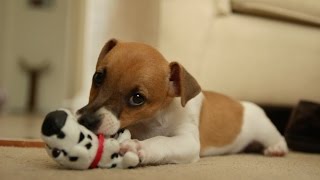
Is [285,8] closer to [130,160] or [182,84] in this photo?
[182,84]

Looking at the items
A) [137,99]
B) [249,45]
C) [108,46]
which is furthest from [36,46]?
[137,99]

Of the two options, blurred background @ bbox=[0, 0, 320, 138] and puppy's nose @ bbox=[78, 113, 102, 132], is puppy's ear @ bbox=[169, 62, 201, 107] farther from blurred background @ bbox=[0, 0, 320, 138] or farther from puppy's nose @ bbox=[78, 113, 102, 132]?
blurred background @ bbox=[0, 0, 320, 138]

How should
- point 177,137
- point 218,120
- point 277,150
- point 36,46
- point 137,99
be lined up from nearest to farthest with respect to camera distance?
point 137,99 → point 177,137 → point 218,120 → point 277,150 → point 36,46

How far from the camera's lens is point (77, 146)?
3.65 feet

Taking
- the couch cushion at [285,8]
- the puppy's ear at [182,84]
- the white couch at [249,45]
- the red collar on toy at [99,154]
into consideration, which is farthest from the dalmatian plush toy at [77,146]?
the couch cushion at [285,8]

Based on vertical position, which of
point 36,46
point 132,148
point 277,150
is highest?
point 132,148

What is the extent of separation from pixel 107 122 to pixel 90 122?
0.14 feet

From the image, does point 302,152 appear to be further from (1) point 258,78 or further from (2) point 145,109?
(2) point 145,109

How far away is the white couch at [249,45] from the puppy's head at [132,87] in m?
0.61

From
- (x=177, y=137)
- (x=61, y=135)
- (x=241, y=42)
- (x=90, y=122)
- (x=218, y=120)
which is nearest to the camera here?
(x=61, y=135)

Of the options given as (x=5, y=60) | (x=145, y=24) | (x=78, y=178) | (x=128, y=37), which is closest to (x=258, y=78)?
(x=145, y=24)

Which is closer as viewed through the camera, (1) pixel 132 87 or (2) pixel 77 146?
(2) pixel 77 146

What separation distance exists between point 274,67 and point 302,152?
0.39m

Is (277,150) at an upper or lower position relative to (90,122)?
lower
